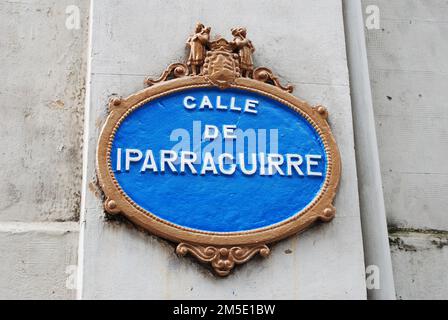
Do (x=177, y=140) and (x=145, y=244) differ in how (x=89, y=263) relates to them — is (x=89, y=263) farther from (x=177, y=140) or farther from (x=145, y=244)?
(x=177, y=140)

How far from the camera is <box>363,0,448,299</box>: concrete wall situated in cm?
573

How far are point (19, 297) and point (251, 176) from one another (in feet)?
5.48

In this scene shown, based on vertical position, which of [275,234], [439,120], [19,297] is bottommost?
[19,297]

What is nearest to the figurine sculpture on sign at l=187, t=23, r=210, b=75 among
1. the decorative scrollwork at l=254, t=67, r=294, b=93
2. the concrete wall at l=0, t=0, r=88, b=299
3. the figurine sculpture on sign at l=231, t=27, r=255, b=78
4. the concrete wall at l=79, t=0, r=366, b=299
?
the concrete wall at l=79, t=0, r=366, b=299

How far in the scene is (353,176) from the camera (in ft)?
17.7

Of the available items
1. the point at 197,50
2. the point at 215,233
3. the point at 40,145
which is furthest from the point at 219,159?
the point at 40,145

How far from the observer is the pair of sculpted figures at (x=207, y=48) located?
5.46 m

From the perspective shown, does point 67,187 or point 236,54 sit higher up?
point 236,54

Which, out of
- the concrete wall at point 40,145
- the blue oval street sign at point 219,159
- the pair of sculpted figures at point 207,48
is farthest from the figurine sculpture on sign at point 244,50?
the concrete wall at point 40,145

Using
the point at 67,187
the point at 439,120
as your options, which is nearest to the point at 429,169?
the point at 439,120

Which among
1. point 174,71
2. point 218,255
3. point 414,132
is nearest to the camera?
point 218,255

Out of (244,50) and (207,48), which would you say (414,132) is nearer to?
(244,50)

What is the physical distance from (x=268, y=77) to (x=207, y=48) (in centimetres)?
46

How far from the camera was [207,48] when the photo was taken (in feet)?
18.1
